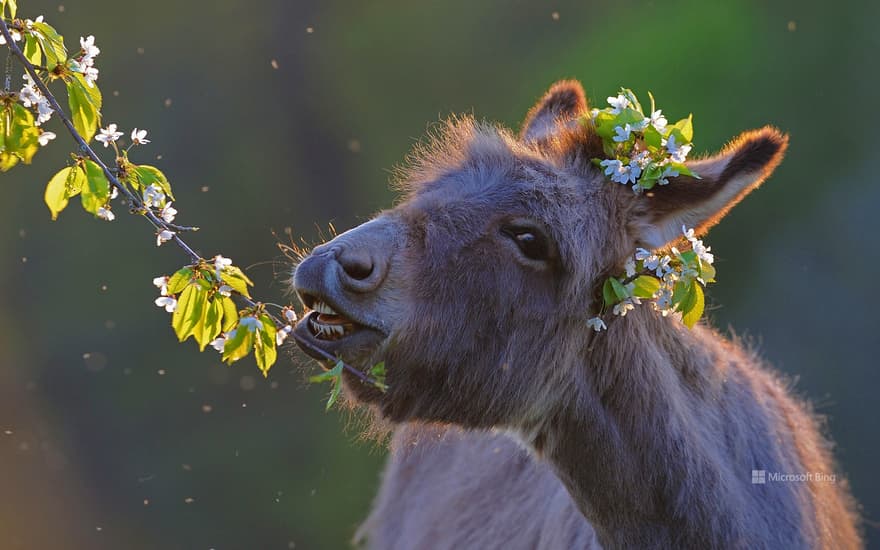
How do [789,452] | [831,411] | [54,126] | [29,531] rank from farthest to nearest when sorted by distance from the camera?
[54,126]
[29,531]
[831,411]
[789,452]

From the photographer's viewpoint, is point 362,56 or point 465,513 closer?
point 465,513

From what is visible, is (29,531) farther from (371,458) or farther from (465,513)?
(465,513)

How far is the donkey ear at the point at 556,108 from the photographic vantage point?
3312mm

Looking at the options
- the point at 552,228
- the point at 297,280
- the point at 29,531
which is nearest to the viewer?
the point at 297,280

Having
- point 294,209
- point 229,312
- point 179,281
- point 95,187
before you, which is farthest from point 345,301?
point 294,209

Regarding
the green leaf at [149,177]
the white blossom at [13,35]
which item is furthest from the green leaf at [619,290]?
the white blossom at [13,35]

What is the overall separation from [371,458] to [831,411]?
3.75m

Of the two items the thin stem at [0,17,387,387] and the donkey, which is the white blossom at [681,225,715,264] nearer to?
the donkey

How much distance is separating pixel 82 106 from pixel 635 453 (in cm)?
169

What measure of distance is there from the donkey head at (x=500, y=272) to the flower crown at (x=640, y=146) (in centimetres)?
5

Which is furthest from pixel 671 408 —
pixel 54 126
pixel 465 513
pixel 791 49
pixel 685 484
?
pixel 54 126

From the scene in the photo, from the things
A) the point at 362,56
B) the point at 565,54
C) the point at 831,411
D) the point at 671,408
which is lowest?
the point at 831,411

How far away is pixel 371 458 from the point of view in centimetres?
870

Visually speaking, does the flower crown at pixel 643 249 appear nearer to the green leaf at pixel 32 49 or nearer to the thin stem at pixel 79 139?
the thin stem at pixel 79 139
